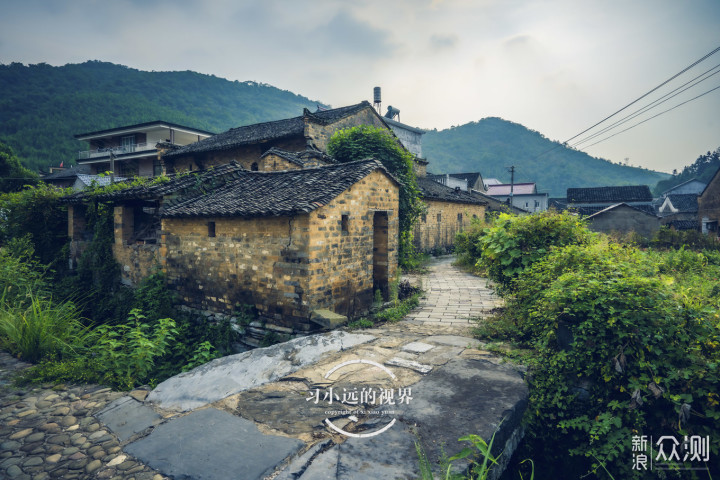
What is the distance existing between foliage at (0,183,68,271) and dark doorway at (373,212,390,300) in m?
10.6

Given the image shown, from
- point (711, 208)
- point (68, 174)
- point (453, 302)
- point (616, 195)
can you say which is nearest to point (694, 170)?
point (616, 195)

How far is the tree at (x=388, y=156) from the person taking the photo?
40.7 ft

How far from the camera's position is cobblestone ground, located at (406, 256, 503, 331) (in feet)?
23.0

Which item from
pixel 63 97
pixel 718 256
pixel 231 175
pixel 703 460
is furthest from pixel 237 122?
pixel 703 460

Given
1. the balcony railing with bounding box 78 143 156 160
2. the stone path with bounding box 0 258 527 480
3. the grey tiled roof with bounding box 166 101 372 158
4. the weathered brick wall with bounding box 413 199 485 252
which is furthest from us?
the balcony railing with bounding box 78 143 156 160

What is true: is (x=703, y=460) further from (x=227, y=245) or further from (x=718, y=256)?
(x=718, y=256)

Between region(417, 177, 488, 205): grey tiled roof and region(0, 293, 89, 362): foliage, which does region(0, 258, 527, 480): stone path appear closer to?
region(0, 293, 89, 362): foliage

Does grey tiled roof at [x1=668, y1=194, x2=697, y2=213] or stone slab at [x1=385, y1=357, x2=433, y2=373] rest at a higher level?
grey tiled roof at [x1=668, y1=194, x2=697, y2=213]

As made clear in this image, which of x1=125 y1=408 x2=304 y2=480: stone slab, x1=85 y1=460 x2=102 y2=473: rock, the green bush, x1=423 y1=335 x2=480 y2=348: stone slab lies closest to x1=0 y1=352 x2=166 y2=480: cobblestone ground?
x1=85 y1=460 x2=102 y2=473: rock

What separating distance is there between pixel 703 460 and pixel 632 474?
20.9 inches

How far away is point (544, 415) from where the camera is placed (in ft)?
11.8

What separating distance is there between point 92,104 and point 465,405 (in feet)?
188

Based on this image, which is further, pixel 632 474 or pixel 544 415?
pixel 544 415

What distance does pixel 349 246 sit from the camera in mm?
7070
